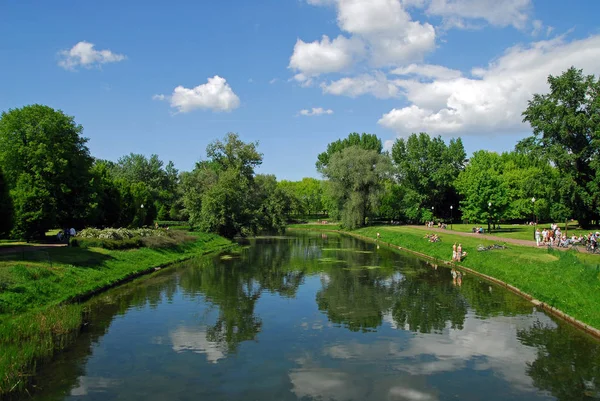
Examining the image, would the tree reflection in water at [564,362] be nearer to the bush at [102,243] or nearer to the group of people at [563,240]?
the group of people at [563,240]

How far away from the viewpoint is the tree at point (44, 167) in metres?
39.1

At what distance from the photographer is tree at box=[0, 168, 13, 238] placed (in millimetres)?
32250

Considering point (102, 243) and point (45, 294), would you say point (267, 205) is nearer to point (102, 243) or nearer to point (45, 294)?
point (102, 243)

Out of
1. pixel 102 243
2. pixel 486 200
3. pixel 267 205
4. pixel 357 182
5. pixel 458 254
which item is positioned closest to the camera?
pixel 102 243

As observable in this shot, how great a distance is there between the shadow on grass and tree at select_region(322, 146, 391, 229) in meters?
53.3

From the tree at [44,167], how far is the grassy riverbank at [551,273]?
37108mm

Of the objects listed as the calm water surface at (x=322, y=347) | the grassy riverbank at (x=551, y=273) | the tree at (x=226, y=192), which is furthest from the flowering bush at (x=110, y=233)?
the grassy riverbank at (x=551, y=273)

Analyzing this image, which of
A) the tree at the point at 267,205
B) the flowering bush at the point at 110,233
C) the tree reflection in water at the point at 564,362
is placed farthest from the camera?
the tree at the point at 267,205

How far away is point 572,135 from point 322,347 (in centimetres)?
5376

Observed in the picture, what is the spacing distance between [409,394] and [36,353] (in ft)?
41.2

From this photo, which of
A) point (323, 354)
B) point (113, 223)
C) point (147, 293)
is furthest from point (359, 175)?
point (323, 354)

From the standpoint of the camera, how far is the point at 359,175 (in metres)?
81.6

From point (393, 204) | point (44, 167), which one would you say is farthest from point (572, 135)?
point (44, 167)

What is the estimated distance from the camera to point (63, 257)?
30156 mm
